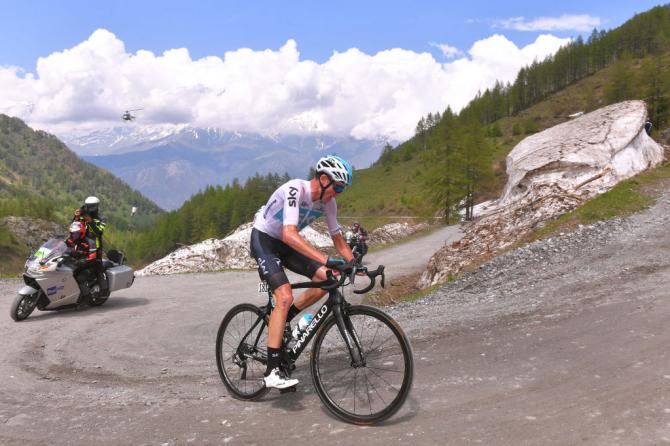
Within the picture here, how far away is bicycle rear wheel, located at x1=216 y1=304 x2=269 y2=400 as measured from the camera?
564 cm

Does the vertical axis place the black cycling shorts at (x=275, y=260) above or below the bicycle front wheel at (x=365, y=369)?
above

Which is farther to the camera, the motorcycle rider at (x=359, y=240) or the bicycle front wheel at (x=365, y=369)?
the motorcycle rider at (x=359, y=240)

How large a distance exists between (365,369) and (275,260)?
66.6 inches

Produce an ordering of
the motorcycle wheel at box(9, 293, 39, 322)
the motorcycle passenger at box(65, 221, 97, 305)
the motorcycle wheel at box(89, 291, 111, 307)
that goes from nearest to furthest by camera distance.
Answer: the motorcycle wheel at box(9, 293, 39, 322), the motorcycle passenger at box(65, 221, 97, 305), the motorcycle wheel at box(89, 291, 111, 307)

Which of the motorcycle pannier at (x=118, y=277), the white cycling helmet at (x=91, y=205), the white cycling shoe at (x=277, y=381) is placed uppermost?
the white cycling helmet at (x=91, y=205)

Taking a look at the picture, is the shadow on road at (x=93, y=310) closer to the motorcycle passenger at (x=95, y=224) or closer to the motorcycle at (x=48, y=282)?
the motorcycle at (x=48, y=282)

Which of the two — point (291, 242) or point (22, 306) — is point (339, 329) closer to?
point (291, 242)

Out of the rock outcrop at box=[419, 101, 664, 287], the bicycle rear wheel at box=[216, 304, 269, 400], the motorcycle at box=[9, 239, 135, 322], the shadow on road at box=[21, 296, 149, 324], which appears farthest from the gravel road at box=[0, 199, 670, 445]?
the rock outcrop at box=[419, 101, 664, 287]

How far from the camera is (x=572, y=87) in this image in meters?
152

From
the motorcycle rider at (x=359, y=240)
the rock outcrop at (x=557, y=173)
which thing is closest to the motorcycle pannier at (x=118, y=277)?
the rock outcrop at (x=557, y=173)

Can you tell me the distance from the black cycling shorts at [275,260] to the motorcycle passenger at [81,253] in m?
7.37

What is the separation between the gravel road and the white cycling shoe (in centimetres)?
30

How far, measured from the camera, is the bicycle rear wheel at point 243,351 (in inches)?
222

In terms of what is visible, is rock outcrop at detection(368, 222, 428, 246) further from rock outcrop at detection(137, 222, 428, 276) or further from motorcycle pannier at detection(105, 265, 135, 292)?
motorcycle pannier at detection(105, 265, 135, 292)
